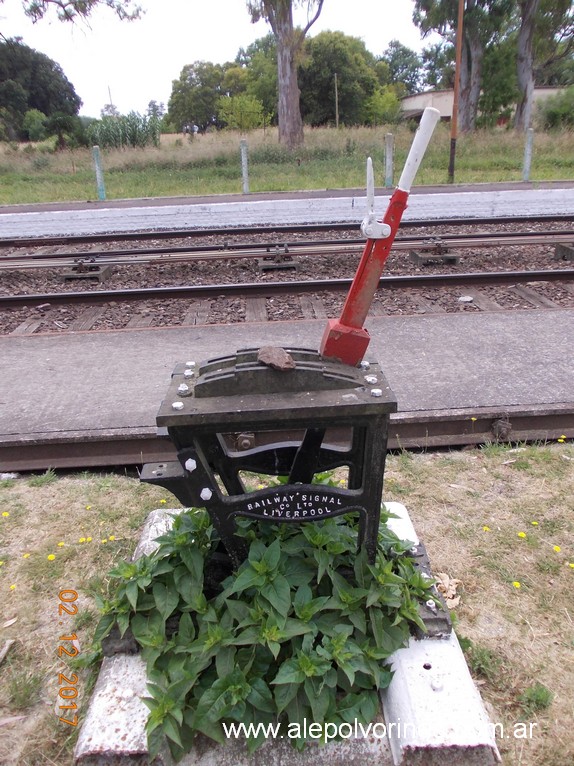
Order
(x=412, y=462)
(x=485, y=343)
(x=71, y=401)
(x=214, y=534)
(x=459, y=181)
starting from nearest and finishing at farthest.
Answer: (x=214, y=534) → (x=412, y=462) → (x=71, y=401) → (x=485, y=343) → (x=459, y=181)

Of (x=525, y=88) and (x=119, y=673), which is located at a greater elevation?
(x=525, y=88)

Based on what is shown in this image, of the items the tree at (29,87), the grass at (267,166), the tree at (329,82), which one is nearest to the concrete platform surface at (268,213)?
the grass at (267,166)

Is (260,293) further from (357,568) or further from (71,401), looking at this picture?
(357,568)

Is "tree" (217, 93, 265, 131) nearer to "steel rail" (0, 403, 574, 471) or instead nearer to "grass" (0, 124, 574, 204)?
"grass" (0, 124, 574, 204)

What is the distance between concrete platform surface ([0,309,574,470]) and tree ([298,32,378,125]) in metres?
42.2

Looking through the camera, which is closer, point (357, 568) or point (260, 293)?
point (357, 568)

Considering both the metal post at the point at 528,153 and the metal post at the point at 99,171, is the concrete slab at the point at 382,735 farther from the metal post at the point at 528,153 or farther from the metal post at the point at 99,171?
the metal post at the point at 528,153

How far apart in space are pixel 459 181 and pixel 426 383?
14.5 m

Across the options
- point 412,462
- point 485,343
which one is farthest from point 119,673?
point 485,343

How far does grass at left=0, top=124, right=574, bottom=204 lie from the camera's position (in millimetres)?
17062

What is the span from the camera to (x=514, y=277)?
7332mm

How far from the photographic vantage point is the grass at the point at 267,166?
17.1 m

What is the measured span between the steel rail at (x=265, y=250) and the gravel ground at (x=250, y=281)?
0.14 meters
